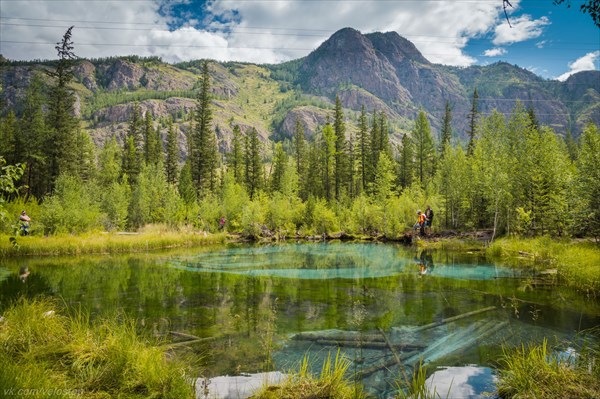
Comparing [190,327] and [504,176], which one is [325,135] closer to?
[504,176]

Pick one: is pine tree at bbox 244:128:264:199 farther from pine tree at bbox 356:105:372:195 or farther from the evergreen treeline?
pine tree at bbox 356:105:372:195

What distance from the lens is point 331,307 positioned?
11555 millimetres

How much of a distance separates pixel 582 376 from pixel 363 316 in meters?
5.70

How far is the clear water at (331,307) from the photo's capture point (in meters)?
7.45

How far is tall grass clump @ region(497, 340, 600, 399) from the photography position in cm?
494

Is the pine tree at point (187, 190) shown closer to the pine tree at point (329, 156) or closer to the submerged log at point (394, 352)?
the pine tree at point (329, 156)

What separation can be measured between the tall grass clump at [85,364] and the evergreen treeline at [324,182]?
24.9 ft

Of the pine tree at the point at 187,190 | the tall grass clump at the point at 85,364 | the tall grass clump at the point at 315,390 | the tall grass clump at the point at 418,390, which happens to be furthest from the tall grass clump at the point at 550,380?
the pine tree at the point at 187,190

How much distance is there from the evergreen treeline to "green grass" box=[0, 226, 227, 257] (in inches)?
110

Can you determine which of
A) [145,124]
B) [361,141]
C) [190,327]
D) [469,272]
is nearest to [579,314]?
[469,272]

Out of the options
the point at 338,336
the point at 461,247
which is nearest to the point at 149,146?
the point at 461,247

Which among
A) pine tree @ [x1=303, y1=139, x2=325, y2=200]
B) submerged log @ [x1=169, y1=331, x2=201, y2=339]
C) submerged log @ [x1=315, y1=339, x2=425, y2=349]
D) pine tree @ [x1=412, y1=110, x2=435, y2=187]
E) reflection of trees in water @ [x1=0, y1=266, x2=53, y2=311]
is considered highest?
pine tree @ [x1=412, y1=110, x2=435, y2=187]

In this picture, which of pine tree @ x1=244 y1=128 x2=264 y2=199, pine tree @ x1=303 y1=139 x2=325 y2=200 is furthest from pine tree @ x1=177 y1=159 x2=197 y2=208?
pine tree @ x1=303 y1=139 x2=325 y2=200

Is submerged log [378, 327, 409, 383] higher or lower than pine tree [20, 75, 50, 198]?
lower
